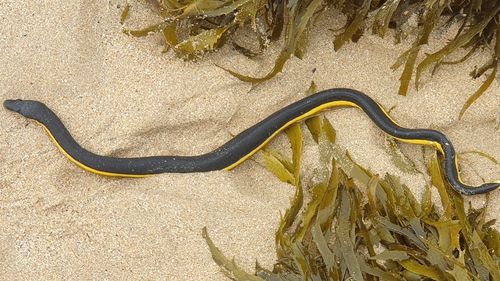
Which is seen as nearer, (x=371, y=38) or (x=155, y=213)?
(x=155, y=213)

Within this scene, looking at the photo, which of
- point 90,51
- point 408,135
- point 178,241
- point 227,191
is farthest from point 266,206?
point 90,51

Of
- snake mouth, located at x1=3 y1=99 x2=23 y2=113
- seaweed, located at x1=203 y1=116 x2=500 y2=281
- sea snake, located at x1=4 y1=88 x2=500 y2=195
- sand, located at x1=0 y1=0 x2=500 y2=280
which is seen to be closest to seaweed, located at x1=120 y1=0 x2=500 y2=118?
sand, located at x1=0 y1=0 x2=500 y2=280

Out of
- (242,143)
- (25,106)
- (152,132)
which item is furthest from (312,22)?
(25,106)

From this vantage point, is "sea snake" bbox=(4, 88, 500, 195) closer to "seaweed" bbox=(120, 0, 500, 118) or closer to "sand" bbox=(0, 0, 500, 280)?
"sand" bbox=(0, 0, 500, 280)

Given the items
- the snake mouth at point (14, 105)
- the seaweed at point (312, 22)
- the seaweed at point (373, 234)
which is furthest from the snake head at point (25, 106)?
the seaweed at point (373, 234)

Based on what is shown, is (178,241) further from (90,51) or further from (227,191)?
(90,51)

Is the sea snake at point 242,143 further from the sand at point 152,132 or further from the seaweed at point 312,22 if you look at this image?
the seaweed at point 312,22
